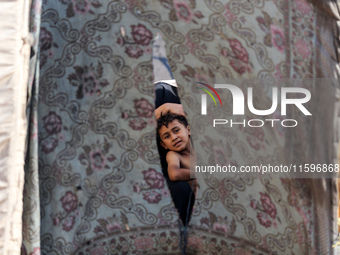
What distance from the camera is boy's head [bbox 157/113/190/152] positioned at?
4.45ft

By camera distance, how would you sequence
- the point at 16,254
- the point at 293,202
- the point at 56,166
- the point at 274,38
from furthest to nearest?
the point at 56,166, the point at 293,202, the point at 274,38, the point at 16,254

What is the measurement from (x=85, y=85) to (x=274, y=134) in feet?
3.17

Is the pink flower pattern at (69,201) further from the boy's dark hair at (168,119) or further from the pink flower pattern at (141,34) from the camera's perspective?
the boy's dark hair at (168,119)

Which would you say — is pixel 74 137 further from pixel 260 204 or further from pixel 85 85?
pixel 260 204

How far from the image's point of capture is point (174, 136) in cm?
137

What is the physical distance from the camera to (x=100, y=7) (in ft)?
8.01

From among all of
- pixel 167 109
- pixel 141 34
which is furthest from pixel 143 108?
pixel 167 109

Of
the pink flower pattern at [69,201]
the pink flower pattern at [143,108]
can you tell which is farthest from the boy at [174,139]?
the pink flower pattern at [143,108]

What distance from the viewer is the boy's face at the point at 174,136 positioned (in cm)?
135

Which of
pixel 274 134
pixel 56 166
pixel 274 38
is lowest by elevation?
pixel 56 166

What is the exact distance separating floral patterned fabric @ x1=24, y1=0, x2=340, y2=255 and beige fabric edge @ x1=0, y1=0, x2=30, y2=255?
972mm

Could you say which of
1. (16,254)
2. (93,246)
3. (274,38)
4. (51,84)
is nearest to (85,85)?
(51,84)

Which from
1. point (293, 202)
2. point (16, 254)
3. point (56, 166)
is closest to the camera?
point (16, 254)

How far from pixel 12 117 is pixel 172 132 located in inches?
17.1
